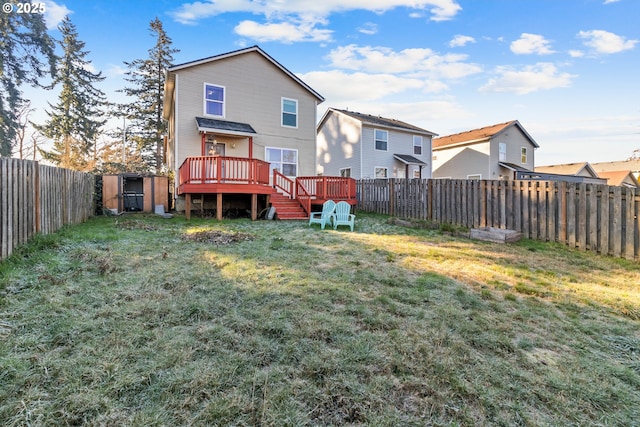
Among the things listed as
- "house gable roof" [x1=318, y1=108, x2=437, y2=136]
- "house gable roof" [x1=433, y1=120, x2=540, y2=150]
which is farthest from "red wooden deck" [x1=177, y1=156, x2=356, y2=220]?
"house gable roof" [x1=433, y1=120, x2=540, y2=150]

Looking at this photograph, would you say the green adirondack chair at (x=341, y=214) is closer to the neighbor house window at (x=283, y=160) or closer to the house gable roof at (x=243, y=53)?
the neighbor house window at (x=283, y=160)

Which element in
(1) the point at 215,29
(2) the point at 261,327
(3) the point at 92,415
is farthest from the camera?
(1) the point at 215,29

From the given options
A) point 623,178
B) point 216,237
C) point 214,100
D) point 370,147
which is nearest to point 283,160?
point 214,100

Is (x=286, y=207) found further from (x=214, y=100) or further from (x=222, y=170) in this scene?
(x=214, y=100)

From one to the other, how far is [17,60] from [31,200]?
87.8ft

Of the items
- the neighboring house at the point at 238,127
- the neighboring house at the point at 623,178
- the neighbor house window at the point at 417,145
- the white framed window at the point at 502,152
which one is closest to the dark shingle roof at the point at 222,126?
the neighboring house at the point at 238,127

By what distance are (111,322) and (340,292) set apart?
2438mm

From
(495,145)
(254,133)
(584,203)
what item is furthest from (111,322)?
(495,145)

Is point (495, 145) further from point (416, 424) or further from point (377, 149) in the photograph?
point (416, 424)

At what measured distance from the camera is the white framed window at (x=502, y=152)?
2495 centimetres

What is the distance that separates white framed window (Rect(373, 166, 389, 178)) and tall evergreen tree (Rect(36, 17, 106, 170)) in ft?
90.3

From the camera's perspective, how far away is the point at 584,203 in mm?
6766

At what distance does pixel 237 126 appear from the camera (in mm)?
13750

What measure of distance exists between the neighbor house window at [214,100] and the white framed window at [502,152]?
72.8ft
